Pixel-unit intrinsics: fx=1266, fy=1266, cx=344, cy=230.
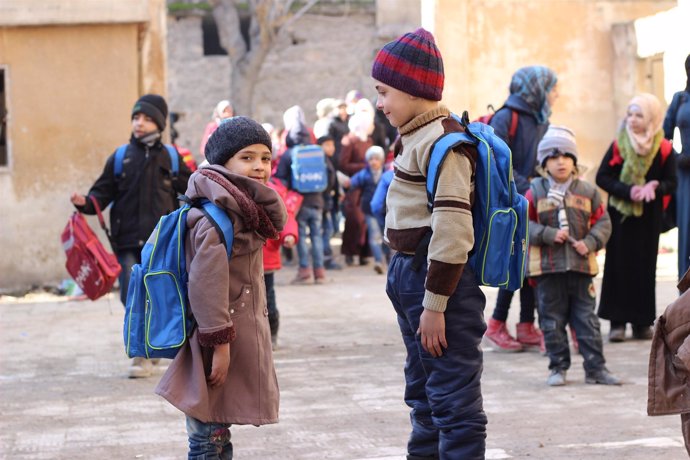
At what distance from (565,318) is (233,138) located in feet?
11.8

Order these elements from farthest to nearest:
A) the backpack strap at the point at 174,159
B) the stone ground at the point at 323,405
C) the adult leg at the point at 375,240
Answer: the adult leg at the point at 375,240
the backpack strap at the point at 174,159
the stone ground at the point at 323,405

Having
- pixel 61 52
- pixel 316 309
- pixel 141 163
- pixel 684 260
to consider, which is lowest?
pixel 316 309

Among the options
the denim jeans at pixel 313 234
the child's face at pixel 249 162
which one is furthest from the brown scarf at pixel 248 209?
the denim jeans at pixel 313 234

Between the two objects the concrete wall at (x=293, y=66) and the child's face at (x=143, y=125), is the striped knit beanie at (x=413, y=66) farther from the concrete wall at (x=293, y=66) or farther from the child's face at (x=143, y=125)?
the concrete wall at (x=293, y=66)

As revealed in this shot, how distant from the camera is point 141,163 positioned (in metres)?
8.67

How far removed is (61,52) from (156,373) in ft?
19.6

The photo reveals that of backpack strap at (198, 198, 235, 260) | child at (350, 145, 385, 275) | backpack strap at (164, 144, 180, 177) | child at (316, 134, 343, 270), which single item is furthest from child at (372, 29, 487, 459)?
child at (316, 134, 343, 270)

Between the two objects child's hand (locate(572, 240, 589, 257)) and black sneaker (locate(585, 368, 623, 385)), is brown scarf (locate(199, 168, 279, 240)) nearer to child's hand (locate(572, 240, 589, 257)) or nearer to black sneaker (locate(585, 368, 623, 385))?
child's hand (locate(572, 240, 589, 257))

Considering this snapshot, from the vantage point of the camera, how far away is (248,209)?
499cm

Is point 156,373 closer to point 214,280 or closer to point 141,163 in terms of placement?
point 141,163

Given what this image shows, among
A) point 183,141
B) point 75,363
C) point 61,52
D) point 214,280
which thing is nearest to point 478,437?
point 214,280

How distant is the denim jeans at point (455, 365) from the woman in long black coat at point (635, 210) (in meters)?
4.85

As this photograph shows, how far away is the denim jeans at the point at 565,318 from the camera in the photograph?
7.96 meters

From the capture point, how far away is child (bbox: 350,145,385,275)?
15.6m
